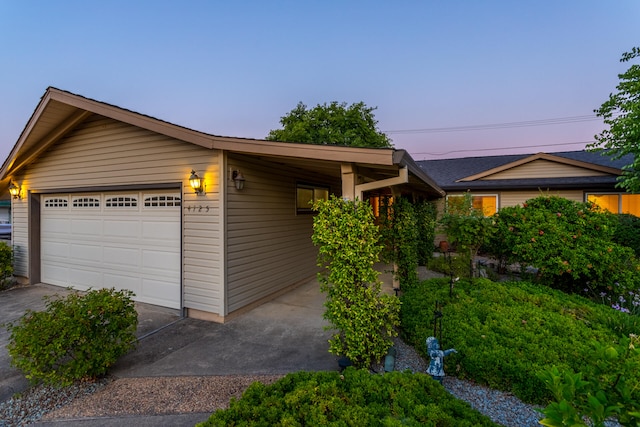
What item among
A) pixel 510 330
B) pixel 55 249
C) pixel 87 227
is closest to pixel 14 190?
pixel 55 249

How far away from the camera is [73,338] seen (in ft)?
9.51

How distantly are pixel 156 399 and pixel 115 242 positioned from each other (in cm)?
423

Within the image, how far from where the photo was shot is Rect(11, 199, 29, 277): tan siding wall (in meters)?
7.23

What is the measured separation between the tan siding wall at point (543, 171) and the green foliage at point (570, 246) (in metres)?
6.53

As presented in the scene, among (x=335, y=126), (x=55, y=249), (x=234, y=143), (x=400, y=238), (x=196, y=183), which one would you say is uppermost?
(x=335, y=126)

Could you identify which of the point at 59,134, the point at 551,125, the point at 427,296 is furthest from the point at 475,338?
the point at 551,125

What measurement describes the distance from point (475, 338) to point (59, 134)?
8.37 metres

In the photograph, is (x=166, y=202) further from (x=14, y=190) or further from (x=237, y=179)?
(x=14, y=190)

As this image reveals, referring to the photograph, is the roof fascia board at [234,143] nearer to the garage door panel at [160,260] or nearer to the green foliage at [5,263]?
the garage door panel at [160,260]

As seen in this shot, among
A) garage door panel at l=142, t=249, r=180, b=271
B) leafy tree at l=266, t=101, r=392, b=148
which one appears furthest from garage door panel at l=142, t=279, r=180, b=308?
leafy tree at l=266, t=101, r=392, b=148

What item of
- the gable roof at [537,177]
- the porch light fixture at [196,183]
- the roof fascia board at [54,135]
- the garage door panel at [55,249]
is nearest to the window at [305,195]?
the porch light fixture at [196,183]

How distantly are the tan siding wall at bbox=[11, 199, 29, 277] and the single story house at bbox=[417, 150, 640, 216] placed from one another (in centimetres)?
1298

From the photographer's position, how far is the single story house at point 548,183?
10.4 metres

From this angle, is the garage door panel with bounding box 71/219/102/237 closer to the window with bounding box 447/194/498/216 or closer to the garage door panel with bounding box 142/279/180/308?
the garage door panel with bounding box 142/279/180/308
